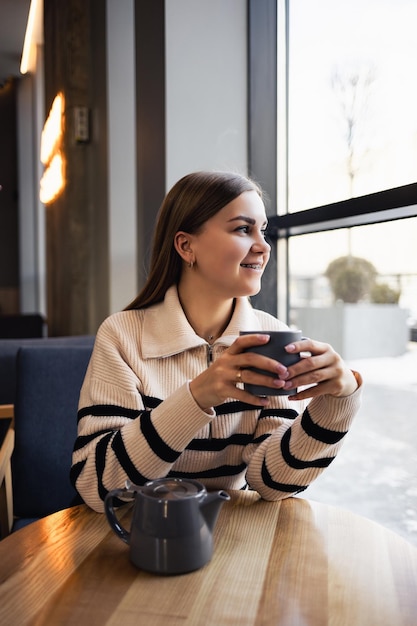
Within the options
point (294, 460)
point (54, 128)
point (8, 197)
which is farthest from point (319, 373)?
point (8, 197)

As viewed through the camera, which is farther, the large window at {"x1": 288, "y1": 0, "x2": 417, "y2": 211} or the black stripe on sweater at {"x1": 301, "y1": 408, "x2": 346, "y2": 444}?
the large window at {"x1": 288, "y1": 0, "x2": 417, "y2": 211}

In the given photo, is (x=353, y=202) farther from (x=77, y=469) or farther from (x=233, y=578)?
(x=233, y=578)

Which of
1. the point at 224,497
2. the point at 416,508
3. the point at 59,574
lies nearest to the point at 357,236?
the point at 416,508

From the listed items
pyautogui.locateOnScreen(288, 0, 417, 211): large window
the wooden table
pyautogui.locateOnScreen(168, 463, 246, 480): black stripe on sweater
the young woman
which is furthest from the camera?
pyautogui.locateOnScreen(288, 0, 417, 211): large window

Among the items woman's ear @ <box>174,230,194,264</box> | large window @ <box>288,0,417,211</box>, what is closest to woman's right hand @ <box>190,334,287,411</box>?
woman's ear @ <box>174,230,194,264</box>

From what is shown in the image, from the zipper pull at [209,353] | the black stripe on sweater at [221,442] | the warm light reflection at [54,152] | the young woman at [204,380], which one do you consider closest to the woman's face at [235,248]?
the young woman at [204,380]

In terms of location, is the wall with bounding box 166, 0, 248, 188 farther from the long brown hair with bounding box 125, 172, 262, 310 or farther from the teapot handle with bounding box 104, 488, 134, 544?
the teapot handle with bounding box 104, 488, 134, 544

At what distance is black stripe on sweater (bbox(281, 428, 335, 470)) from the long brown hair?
420 millimetres

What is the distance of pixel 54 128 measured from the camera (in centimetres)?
389

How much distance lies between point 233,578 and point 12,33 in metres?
5.70

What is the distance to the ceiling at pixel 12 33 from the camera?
15.9 ft

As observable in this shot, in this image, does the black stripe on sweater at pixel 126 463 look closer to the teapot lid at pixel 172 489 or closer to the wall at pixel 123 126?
the teapot lid at pixel 172 489

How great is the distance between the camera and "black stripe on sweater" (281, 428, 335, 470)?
1.10m

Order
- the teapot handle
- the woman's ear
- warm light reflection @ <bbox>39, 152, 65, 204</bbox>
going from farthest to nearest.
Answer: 1. warm light reflection @ <bbox>39, 152, 65, 204</bbox>
2. the woman's ear
3. the teapot handle
